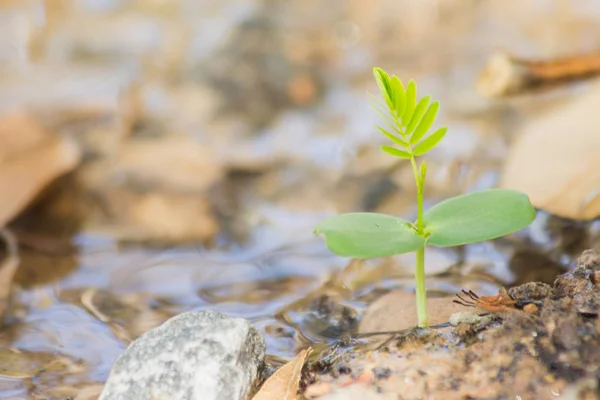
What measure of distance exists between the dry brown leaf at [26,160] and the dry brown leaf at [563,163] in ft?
4.50

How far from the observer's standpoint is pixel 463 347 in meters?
0.95

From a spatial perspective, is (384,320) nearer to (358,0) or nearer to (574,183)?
(574,183)

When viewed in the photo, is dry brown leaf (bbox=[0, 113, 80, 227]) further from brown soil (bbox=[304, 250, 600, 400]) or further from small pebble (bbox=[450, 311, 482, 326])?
small pebble (bbox=[450, 311, 482, 326])

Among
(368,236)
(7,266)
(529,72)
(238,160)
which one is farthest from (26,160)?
(529,72)

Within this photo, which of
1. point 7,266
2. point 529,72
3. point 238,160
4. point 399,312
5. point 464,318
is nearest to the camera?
point 464,318

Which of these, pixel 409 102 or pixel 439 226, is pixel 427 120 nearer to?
pixel 409 102

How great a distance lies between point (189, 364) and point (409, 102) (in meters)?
0.50

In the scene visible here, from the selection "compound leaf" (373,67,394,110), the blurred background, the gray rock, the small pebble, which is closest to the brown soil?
the small pebble

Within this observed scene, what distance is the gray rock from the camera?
3.13 feet

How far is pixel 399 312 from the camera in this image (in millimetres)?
1217

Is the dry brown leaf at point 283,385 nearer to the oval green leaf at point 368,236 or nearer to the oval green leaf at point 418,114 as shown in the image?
the oval green leaf at point 368,236

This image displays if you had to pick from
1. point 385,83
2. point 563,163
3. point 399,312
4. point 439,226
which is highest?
point 385,83

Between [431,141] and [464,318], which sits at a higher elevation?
[431,141]

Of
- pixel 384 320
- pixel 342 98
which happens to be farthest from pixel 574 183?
pixel 342 98
